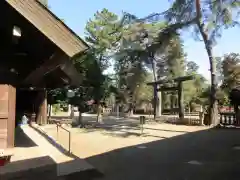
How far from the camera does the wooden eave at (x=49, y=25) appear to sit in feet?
12.2

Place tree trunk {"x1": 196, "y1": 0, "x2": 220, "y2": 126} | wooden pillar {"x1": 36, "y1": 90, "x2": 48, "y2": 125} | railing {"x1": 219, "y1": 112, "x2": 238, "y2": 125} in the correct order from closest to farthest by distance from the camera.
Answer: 1. wooden pillar {"x1": 36, "y1": 90, "x2": 48, "y2": 125}
2. railing {"x1": 219, "y1": 112, "x2": 238, "y2": 125}
3. tree trunk {"x1": 196, "y1": 0, "x2": 220, "y2": 126}

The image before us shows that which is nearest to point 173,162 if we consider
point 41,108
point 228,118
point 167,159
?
point 167,159

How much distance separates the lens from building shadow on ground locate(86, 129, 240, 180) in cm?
699

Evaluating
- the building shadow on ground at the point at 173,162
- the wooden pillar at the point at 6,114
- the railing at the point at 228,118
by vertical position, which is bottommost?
the building shadow on ground at the point at 173,162

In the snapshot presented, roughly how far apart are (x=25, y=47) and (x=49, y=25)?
0.89 meters

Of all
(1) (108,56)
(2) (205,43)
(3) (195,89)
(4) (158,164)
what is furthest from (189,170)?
(3) (195,89)

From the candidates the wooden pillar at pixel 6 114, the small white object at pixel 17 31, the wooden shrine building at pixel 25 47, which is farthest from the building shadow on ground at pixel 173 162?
the small white object at pixel 17 31

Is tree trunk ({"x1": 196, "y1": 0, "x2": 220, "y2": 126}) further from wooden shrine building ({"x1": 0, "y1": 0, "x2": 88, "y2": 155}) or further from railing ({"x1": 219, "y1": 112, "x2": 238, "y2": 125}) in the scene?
wooden shrine building ({"x1": 0, "y1": 0, "x2": 88, "y2": 155})

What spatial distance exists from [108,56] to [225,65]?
11926 mm

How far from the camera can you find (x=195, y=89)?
3984 centimetres

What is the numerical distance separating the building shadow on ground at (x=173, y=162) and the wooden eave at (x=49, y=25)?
Answer: 353 centimetres

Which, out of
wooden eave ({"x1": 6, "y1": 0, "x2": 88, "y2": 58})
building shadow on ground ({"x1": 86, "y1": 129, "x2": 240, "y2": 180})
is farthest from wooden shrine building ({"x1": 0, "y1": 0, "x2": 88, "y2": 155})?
building shadow on ground ({"x1": 86, "y1": 129, "x2": 240, "y2": 180})

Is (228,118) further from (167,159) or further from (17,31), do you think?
(17,31)

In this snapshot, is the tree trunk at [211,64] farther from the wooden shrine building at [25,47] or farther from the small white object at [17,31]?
the small white object at [17,31]
